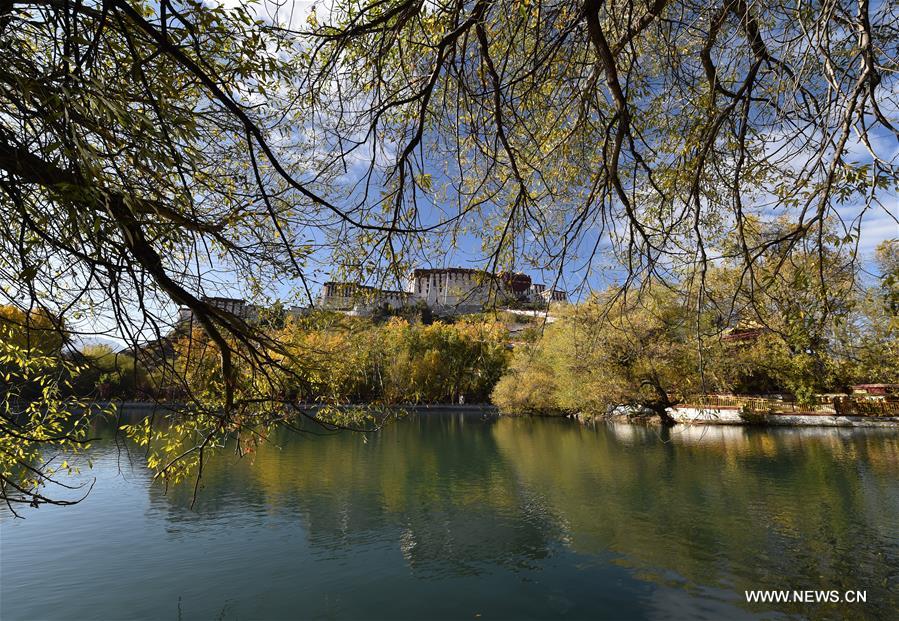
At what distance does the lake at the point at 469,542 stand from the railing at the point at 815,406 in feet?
27.5

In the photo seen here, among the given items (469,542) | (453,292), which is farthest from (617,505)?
(453,292)

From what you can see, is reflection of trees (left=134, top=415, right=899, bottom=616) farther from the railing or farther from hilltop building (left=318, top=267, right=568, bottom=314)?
the railing

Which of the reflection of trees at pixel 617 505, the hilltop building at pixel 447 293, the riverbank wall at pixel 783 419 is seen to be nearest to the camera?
the hilltop building at pixel 447 293

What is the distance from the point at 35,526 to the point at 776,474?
16.7 m

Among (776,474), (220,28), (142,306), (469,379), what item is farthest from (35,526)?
(469,379)

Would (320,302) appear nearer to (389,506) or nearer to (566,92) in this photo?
(566,92)

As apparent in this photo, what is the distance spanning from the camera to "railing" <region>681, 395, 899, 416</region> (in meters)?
22.8

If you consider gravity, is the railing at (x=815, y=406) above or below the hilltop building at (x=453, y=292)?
below

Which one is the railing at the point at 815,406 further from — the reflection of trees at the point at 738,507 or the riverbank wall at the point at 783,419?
the reflection of trees at the point at 738,507

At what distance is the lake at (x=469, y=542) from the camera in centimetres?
674

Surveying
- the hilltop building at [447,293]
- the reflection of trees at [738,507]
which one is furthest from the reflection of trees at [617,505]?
the hilltop building at [447,293]

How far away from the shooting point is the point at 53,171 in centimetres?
238

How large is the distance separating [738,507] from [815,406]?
18.2 m

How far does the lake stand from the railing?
8.38 m
